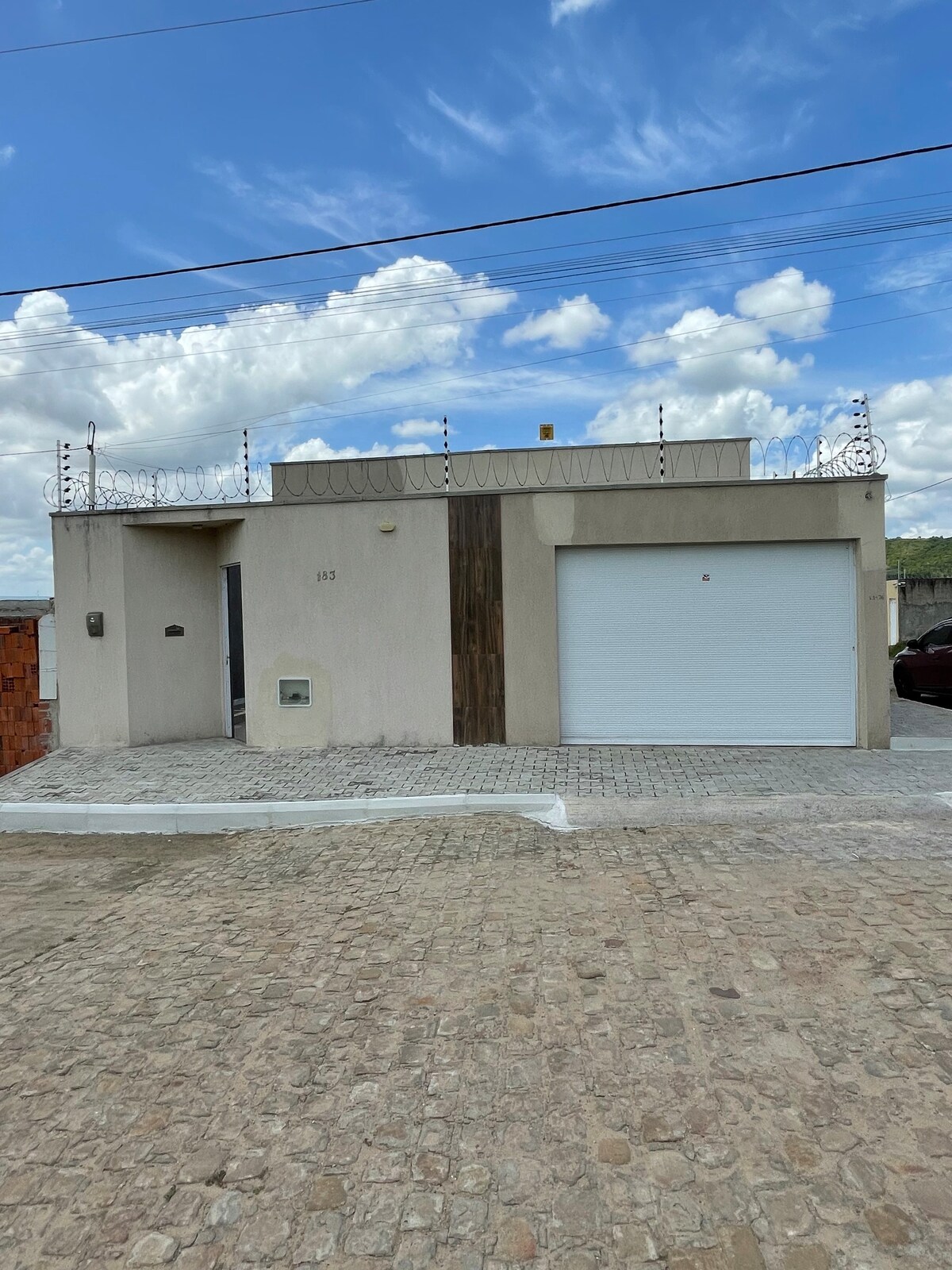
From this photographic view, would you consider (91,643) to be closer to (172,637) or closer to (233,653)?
(172,637)

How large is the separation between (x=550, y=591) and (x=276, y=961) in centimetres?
610

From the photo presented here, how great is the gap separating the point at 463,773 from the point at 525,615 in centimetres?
224

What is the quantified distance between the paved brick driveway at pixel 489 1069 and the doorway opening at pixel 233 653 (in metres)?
5.24

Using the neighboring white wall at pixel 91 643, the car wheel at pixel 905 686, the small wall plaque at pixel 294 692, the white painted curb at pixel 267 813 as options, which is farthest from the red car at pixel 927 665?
the neighboring white wall at pixel 91 643

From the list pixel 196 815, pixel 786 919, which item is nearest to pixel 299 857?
pixel 196 815

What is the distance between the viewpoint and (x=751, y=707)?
A: 9555 mm

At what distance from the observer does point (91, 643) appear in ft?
33.3

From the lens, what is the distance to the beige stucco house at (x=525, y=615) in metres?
9.37

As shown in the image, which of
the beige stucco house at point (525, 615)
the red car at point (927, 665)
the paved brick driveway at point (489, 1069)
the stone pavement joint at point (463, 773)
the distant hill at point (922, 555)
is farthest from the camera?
the distant hill at point (922, 555)

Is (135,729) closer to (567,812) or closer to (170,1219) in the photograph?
(567,812)

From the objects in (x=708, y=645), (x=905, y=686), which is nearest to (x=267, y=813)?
(x=708, y=645)

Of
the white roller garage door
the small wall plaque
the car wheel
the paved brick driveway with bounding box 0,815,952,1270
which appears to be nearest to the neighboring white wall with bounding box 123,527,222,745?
the small wall plaque

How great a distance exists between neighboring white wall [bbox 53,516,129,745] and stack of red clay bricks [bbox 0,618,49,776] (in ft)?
1.17

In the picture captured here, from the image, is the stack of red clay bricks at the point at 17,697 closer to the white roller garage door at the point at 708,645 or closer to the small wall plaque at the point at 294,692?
the small wall plaque at the point at 294,692
